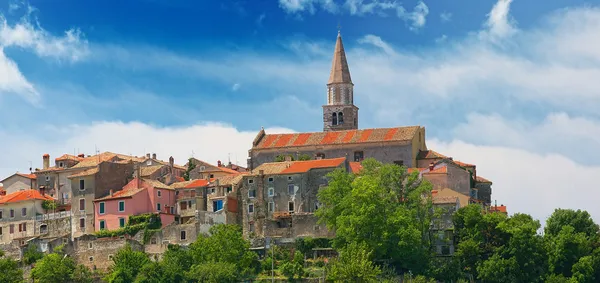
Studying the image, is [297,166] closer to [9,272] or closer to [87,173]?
[87,173]

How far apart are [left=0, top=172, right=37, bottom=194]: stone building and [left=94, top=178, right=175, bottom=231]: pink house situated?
457 inches

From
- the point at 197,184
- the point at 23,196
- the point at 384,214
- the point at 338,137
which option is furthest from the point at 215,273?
the point at 338,137

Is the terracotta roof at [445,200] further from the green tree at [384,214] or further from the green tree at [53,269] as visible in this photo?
the green tree at [53,269]

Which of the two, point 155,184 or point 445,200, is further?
point 155,184

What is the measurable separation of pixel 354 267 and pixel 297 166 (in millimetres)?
13780

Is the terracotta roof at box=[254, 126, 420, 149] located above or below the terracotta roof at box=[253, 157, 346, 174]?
above

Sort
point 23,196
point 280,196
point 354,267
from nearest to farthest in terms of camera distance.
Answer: point 354,267 < point 280,196 < point 23,196

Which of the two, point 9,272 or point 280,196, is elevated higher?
point 280,196

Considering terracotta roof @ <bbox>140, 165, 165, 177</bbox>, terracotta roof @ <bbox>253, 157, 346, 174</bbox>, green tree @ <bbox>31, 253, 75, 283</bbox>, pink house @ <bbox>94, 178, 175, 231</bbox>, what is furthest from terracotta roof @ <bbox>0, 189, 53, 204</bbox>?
terracotta roof @ <bbox>253, 157, 346, 174</bbox>

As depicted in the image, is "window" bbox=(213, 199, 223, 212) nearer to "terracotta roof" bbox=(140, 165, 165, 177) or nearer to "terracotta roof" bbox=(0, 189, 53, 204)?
"terracotta roof" bbox=(140, 165, 165, 177)

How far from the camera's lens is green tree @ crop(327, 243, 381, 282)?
8044 cm

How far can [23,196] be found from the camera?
96375mm

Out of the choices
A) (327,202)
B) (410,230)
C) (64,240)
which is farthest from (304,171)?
(64,240)

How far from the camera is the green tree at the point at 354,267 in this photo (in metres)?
80.4
